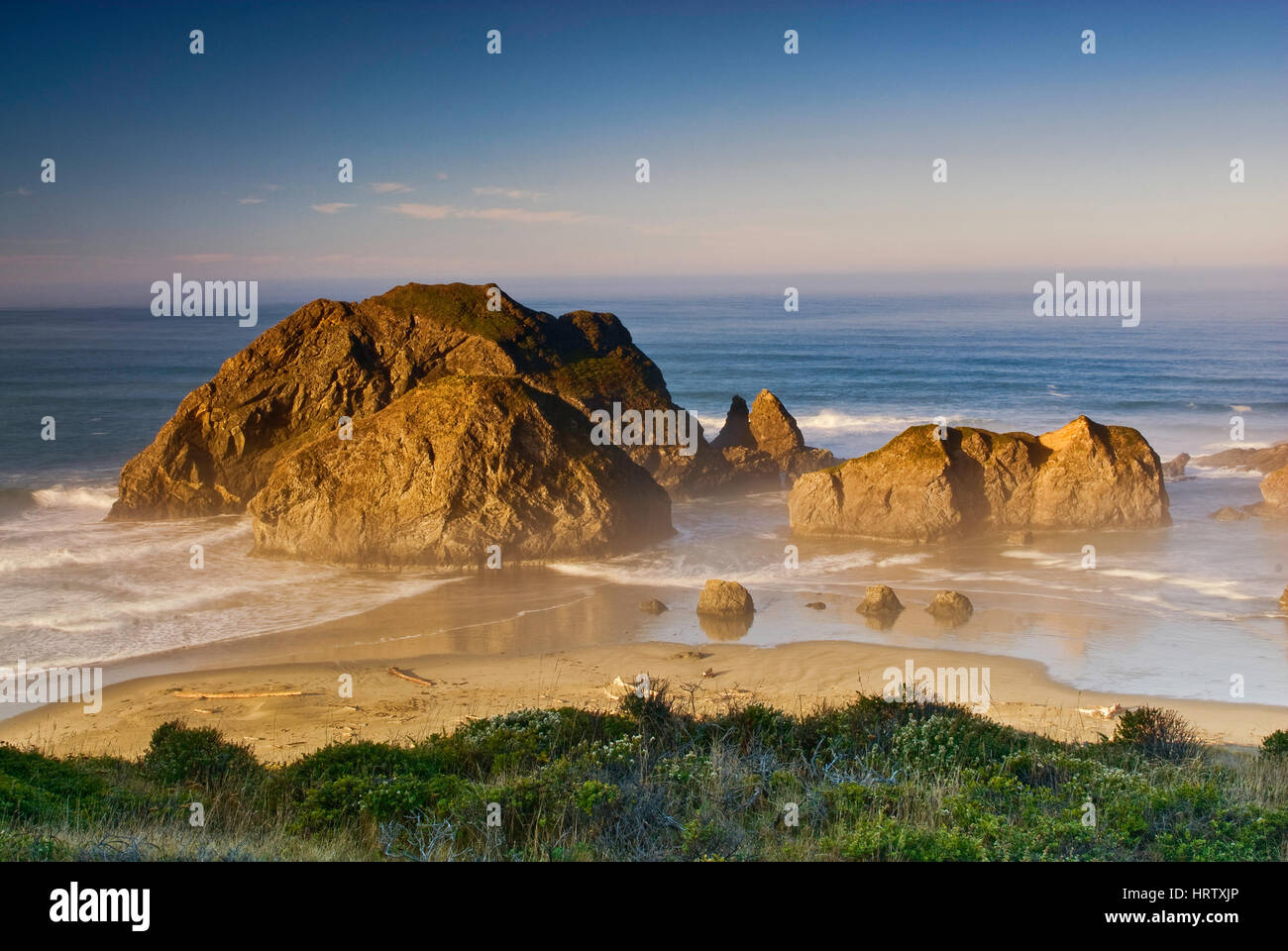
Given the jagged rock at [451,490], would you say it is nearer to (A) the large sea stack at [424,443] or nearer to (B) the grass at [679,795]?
(A) the large sea stack at [424,443]

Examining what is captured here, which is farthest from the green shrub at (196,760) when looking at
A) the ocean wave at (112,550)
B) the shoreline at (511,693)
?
the ocean wave at (112,550)

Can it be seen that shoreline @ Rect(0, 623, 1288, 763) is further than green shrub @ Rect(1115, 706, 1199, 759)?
Yes

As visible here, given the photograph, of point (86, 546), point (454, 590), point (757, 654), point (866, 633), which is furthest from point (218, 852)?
point (86, 546)

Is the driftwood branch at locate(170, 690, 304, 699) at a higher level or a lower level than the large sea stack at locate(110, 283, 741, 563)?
lower

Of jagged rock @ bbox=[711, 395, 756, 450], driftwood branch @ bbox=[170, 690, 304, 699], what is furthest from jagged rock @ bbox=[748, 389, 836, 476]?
driftwood branch @ bbox=[170, 690, 304, 699]

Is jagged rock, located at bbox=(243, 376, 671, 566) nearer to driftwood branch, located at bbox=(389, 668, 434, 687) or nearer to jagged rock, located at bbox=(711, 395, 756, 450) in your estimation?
driftwood branch, located at bbox=(389, 668, 434, 687)

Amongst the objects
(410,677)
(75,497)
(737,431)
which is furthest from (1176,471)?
(75,497)
